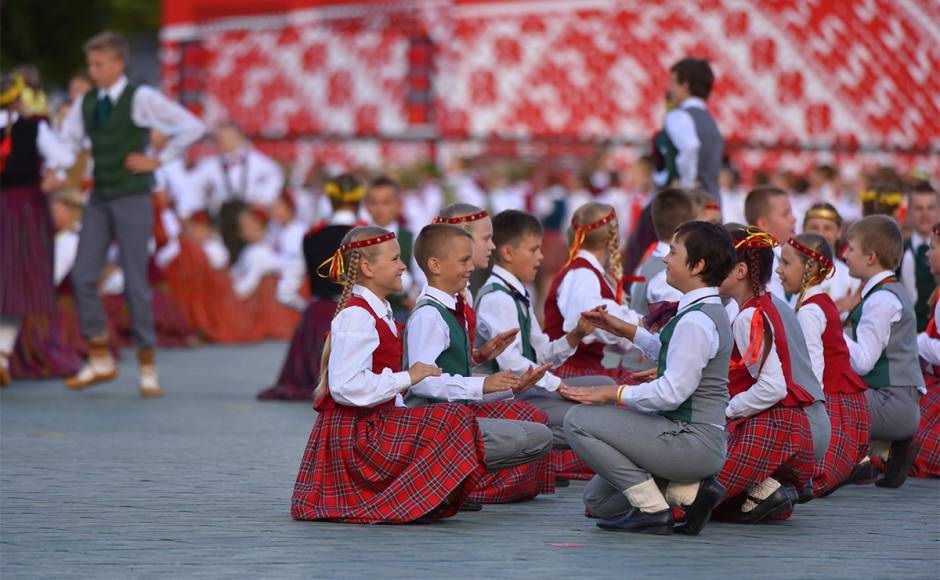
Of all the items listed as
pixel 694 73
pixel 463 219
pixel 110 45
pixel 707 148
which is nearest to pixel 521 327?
pixel 463 219

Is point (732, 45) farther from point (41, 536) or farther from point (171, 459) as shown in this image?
point (41, 536)

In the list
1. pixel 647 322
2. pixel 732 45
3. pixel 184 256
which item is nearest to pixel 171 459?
pixel 647 322

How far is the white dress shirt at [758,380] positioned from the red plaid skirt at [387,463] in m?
0.93

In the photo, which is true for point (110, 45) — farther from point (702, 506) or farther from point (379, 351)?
Result: point (702, 506)

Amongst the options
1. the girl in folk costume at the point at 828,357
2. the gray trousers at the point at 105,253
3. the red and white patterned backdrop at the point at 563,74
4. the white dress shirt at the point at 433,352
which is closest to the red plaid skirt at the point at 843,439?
the girl in folk costume at the point at 828,357

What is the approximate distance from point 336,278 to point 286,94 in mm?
22492

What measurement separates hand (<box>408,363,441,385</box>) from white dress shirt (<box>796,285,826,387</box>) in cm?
155

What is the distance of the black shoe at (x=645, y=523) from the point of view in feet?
17.4

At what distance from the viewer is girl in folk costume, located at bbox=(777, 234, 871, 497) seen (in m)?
6.19

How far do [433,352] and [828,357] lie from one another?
1740mm

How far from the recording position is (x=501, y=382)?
5.34 meters

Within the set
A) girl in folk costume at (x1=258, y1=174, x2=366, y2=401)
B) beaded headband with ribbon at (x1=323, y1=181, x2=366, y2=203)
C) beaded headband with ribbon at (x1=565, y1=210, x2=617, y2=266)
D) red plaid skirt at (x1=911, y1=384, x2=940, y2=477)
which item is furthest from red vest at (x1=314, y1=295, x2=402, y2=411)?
beaded headband with ribbon at (x1=323, y1=181, x2=366, y2=203)

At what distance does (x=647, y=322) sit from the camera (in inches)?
231

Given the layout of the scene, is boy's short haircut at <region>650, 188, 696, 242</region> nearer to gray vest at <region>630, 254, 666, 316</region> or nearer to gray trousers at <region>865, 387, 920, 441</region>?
gray vest at <region>630, 254, 666, 316</region>
